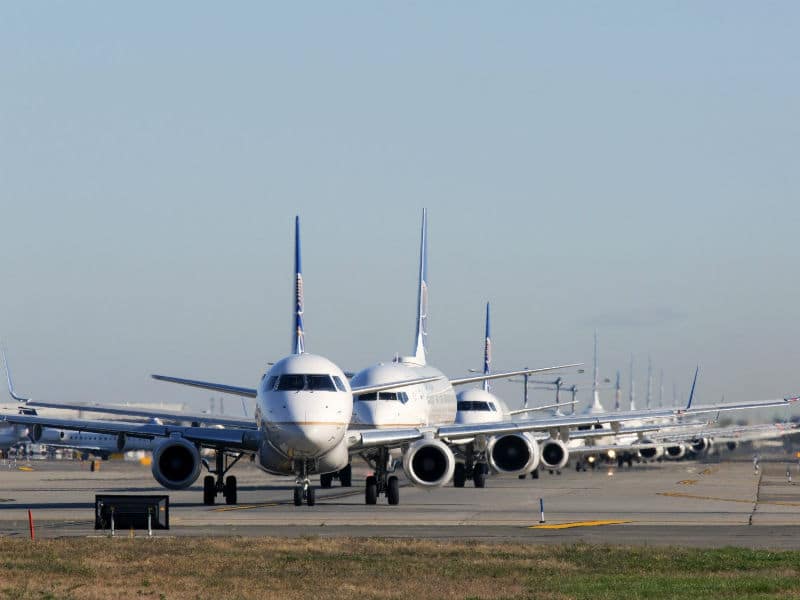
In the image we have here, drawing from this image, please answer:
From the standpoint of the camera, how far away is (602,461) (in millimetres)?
124875

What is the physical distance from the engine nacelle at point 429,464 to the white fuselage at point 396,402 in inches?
195

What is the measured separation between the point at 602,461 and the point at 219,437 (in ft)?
291

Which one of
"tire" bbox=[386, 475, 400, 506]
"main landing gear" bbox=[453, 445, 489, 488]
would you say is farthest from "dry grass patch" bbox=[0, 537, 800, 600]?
"main landing gear" bbox=[453, 445, 489, 488]

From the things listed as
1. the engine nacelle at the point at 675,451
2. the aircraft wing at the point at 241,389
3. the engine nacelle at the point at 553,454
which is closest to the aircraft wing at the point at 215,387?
the aircraft wing at the point at 241,389

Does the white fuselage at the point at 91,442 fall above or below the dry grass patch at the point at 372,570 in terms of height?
above

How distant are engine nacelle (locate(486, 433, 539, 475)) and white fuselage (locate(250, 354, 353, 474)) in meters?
10.8

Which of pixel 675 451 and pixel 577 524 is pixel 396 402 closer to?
→ pixel 577 524

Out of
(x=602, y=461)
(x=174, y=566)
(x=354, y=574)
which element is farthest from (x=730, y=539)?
(x=602, y=461)

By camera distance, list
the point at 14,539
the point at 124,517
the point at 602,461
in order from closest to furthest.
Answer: the point at 14,539, the point at 124,517, the point at 602,461

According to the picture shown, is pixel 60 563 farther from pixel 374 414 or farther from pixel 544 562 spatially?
pixel 374 414

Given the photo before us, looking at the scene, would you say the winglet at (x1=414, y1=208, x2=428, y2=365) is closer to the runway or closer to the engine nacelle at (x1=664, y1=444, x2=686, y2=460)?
the runway

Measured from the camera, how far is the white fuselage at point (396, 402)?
46875 millimetres

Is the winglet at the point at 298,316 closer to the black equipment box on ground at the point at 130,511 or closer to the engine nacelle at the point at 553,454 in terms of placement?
the black equipment box on ground at the point at 130,511

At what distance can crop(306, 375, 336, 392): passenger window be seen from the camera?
37.0m
